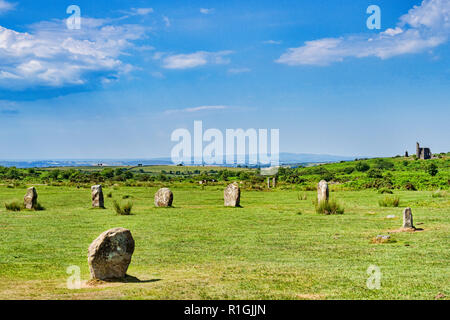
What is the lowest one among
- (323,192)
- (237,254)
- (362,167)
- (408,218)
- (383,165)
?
(237,254)

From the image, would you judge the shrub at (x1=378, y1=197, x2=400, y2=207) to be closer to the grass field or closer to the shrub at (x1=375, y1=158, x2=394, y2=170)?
the grass field

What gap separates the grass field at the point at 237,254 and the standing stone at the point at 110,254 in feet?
1.31

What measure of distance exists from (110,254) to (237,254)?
6011 millimetres

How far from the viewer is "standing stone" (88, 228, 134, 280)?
11867mm

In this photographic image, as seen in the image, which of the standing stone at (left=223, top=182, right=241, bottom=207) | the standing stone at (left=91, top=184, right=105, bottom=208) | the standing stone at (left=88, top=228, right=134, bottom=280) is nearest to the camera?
the standing stone at (left=88, top=228, right=134, bottom=280)

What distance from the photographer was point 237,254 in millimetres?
16984

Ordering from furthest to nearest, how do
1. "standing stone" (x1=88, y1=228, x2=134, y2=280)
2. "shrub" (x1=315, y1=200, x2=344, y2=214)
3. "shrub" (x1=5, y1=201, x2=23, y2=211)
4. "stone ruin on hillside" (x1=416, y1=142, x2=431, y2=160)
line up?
"stone ruin on hillside" (x1=416, y1=142, x2=431, y2=160), "shrub" (x1=5, y1=201, x2=23, y2=211), "shrub" (x1=315, y1=200, x2=344, y2=214), "standing stone" (x1=88, y1=228, x2=134, y2=280)

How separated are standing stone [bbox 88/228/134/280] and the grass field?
15.7 inches

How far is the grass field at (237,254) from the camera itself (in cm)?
1105

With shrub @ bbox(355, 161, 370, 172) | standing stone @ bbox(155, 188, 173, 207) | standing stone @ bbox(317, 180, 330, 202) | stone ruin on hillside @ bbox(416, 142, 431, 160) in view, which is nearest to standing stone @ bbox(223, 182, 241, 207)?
standing stone @ bbox(155, 188, 173, 207)

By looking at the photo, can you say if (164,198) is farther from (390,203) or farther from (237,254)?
(237,254)

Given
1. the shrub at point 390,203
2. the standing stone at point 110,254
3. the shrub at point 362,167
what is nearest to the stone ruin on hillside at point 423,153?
the shrub at point 362,167

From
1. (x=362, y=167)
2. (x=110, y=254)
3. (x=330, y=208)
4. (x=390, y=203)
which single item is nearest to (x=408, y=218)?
(x=330, y=208)

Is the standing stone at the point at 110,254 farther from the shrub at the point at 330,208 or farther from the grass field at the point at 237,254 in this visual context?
the shrub at the point at 330,208
